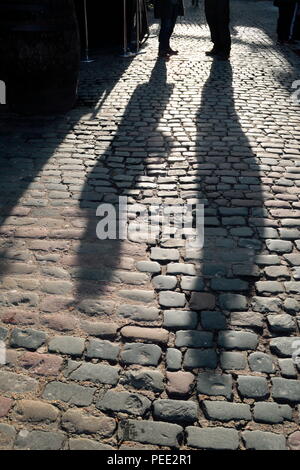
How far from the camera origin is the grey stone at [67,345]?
6.66 ft

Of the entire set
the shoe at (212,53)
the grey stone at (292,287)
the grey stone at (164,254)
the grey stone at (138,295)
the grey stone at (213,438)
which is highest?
the shoe at (212,53)

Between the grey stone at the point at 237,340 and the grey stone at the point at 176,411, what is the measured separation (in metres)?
0.40

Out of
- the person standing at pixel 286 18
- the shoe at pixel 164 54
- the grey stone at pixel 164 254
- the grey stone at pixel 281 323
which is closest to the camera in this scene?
the grey stone at pixel 281 323

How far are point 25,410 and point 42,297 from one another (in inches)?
29.3

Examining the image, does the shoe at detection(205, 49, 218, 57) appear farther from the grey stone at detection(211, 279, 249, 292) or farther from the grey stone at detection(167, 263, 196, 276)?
the grey stone at detection(211, 279, 249, 292)

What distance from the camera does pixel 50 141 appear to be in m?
4.52

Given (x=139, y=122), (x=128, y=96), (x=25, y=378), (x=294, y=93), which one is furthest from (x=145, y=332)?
(x=294, y=93)

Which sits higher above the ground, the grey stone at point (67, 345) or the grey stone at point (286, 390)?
the grey stone at point (67, 345)

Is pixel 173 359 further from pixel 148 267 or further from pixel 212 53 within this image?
pixel 212 53

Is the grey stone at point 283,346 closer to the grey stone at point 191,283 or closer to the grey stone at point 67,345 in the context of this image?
the grey stone at point 191,283

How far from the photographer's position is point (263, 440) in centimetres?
166

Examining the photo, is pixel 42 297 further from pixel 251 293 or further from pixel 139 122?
pixel 139 122

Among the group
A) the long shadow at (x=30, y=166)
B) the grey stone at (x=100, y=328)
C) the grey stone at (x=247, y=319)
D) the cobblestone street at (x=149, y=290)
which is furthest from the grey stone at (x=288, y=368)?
the long shadow at (x=30, y=166)

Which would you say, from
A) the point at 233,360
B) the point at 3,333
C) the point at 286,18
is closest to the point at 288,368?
the point at 233,360
